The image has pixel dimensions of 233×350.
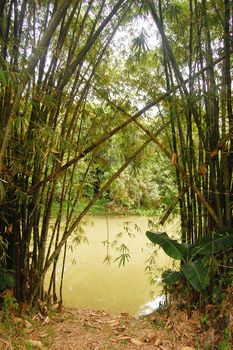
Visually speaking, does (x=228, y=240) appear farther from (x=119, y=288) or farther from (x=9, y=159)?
(x=119, y=288)

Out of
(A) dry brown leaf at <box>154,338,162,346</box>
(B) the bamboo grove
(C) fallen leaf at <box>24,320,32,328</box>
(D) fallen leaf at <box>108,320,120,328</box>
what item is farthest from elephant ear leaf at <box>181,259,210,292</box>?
(C) fallen leaf at <box>24,320,32,328</box>

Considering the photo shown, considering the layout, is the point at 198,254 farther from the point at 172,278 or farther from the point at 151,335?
the point at 151,335

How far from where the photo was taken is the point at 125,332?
7.61 ft

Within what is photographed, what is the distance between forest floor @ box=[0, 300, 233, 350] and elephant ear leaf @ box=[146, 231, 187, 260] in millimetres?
395

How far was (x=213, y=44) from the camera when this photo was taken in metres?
2.67

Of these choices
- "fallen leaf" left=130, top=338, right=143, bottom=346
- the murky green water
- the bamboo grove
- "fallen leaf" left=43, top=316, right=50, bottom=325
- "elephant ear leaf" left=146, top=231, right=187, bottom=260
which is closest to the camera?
the bamboo grove

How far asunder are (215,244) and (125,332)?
864 mm

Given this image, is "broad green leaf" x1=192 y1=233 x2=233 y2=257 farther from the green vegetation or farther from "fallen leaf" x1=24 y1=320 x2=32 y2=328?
"fallen leaf" x1=24 y1=320 x2=32 y2=328

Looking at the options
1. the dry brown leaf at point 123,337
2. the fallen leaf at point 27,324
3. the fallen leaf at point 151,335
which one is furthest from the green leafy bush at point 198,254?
the fallen leaf at point 27,324

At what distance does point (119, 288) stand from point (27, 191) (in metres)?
2.11

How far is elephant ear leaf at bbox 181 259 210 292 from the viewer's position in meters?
2.04

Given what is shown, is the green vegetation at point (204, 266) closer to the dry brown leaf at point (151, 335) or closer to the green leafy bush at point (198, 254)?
the green leafy bush at point (198, 254)

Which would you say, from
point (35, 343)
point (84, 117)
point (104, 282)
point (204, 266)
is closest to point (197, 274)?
point (204, 266)

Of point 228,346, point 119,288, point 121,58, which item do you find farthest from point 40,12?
point 119,288
